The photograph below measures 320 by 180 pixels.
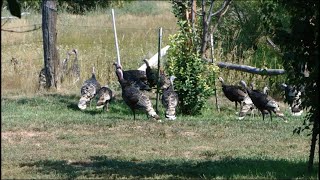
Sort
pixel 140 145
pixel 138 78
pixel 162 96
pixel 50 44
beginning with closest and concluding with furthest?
pixel 140 145, pixel 162 96, pixel 138 78, pixel 50 44

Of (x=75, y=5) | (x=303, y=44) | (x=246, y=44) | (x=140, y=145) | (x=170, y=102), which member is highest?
(x=303, y=44)

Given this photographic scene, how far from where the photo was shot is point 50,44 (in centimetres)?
1898

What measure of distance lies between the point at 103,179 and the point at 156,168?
1064mm

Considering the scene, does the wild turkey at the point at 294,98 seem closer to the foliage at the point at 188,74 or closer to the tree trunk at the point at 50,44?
the foliage at the point at 188,74

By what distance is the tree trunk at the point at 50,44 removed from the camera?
19.0 m

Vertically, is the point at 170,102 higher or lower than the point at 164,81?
lower

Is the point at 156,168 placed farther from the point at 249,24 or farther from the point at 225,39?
the point at 249,24

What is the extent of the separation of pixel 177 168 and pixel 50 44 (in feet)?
33.1

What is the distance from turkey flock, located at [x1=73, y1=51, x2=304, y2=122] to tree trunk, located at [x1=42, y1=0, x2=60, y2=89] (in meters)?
2.34

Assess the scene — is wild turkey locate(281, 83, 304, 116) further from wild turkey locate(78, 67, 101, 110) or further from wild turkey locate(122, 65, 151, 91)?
wild turkey locate(78, 67, 101, 110)

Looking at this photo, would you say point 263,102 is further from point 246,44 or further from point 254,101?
point 246,44

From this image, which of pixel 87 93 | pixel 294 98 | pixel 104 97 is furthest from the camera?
pixel 87 93

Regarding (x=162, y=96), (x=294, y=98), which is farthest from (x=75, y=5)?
(x=294, y=98)

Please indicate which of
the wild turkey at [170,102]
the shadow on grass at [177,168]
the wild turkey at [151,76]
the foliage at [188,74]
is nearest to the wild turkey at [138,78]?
the wild turkey at [151,76]
